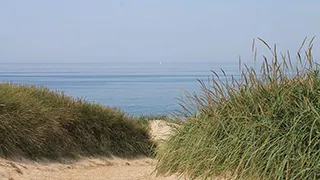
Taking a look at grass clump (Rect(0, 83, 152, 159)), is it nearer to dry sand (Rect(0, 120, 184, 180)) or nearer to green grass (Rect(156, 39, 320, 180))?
dry sand (Rect(0, 120, 184, 180))

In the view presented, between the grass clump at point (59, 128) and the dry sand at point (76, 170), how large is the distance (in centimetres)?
27

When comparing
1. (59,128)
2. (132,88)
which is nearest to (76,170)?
(59,128)

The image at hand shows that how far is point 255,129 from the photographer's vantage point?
5.40m

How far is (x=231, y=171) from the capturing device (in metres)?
5.40

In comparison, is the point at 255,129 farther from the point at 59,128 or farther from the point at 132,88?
the point at 132,88

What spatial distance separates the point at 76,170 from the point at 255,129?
4.22 m

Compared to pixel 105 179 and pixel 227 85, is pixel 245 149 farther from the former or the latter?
pixel 105 179

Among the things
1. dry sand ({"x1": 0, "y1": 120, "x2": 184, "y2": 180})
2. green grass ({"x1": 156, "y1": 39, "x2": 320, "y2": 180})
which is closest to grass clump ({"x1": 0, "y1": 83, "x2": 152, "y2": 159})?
dry sand ({"x1": 0, "y1": 120, "x2": 184, "y2": 180})

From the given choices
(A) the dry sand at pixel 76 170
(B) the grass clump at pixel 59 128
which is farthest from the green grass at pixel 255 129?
(B) the grass clump at pixel 59 128

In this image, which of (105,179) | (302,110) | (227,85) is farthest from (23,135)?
(302,110)

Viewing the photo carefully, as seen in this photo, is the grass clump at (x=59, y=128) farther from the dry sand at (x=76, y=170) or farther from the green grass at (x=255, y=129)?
the green grass at (x=255, y=129)

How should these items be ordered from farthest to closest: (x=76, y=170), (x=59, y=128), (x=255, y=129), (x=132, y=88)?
(x=132, y=88) → (x=59, y=128) → (x=76, y=170) → (x=255, y=129)

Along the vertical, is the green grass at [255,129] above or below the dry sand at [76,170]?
above

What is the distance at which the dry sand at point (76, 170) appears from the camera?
7.47 meters
